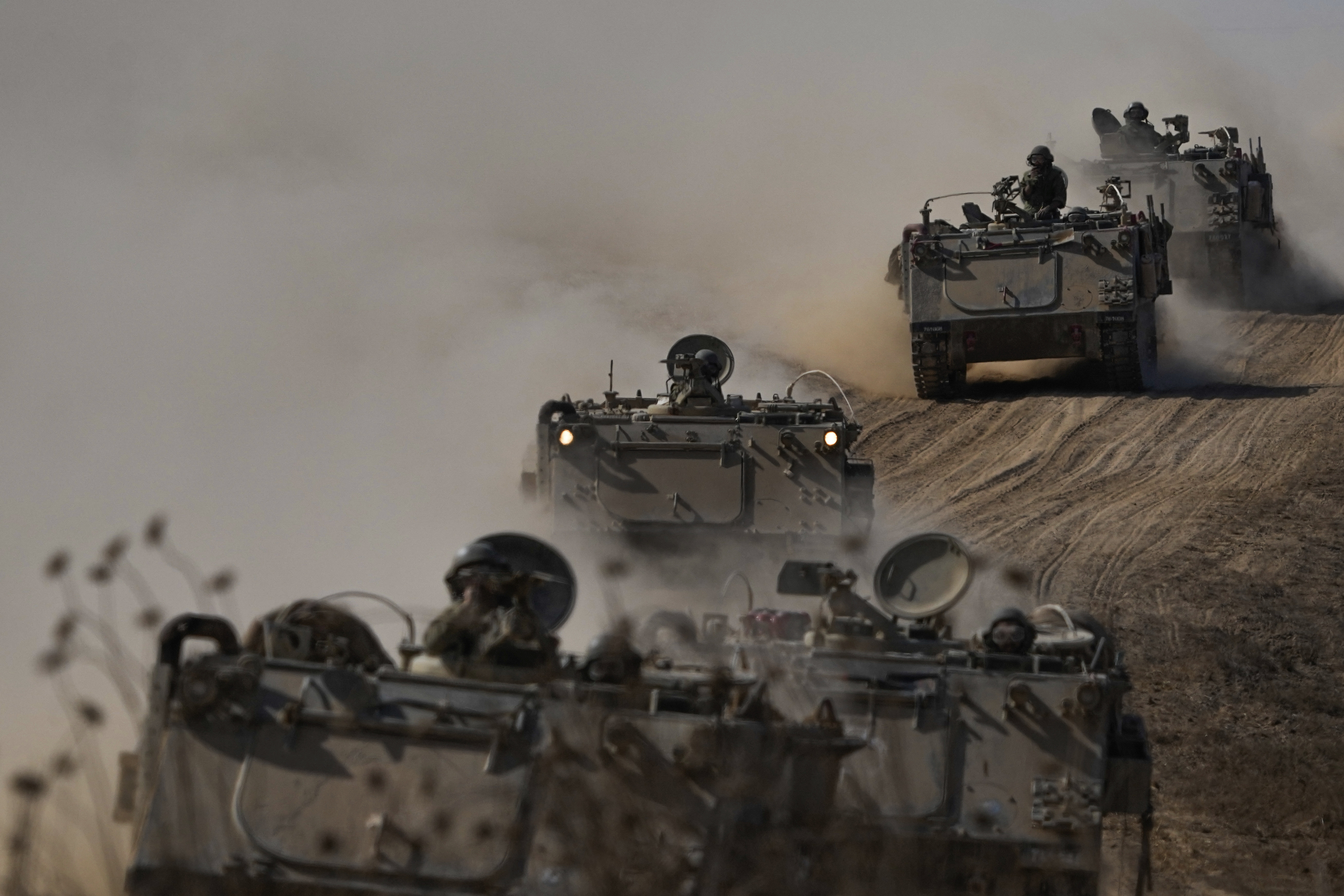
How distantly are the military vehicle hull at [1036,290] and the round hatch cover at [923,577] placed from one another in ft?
44.4

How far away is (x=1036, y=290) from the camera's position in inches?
853

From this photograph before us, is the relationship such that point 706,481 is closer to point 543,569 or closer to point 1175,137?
point 543,569

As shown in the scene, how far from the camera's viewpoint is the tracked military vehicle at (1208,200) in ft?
97.5

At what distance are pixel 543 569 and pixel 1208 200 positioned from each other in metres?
24.2

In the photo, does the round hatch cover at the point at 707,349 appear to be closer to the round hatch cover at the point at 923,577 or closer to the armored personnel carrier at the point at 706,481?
the armored personnel carrier at the point at 706,481

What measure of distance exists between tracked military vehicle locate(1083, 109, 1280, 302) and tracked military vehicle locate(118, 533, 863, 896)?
24882mm

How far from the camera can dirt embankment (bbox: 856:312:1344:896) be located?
10.8m

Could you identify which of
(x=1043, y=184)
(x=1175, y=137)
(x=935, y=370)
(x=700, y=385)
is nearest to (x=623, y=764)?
(x=700, y=385)

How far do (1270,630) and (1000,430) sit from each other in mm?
8154

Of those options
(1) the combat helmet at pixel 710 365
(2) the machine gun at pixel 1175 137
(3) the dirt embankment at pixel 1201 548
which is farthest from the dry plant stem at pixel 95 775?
(2) the machine gun at pixel 1175 137

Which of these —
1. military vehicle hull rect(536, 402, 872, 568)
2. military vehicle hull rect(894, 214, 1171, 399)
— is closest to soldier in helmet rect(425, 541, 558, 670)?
military vehicle hull rect(536, 402, 872, 568)

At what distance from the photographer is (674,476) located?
1304 cm

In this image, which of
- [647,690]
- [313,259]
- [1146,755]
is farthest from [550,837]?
[313,259]

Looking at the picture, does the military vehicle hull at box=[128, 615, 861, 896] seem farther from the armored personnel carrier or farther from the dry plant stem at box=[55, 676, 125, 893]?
the armored personnel carrier
